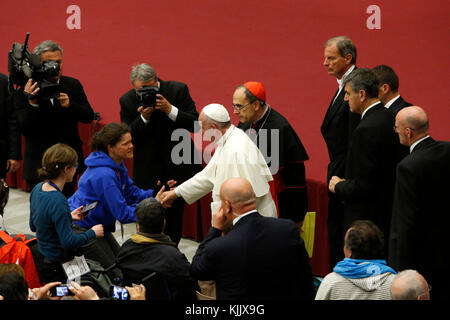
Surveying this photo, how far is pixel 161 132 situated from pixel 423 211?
206cm

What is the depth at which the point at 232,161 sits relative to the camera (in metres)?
3.91

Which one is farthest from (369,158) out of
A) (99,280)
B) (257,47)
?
(257,47)

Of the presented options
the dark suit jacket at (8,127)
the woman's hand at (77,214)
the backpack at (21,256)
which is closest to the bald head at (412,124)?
the woman's hand at (77,214)

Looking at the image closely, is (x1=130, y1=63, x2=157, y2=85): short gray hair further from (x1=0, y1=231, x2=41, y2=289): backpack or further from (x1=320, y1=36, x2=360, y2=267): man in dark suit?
(x1=0, y1=231, x2=41, y2=289): backpack

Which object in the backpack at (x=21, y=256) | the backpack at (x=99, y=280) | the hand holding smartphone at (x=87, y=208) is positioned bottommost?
the backpack at (x=99, y=280)

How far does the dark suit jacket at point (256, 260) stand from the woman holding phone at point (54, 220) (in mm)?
943

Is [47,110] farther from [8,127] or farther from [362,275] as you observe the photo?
[362,275]

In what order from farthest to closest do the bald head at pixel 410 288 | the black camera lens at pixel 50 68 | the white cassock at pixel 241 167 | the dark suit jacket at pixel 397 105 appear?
the black camera lens at pixel 50 68, the dark suit jacket at pixel 397 105, the white cassock at pixel 241 167, the bald head at pixel 410 288

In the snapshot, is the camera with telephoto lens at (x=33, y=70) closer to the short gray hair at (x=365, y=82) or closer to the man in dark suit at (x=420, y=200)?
the short gray hair at (x=365, y=82)

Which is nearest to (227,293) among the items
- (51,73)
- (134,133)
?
(134,133)

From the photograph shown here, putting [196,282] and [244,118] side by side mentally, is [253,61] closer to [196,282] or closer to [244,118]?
[244,118]

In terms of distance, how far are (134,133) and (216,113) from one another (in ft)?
3.01

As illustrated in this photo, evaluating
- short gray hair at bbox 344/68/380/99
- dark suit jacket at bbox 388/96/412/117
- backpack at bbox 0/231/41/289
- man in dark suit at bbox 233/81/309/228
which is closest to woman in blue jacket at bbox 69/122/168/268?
backpack at bbox 0/231/41/289

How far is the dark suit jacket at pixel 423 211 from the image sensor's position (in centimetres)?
337
